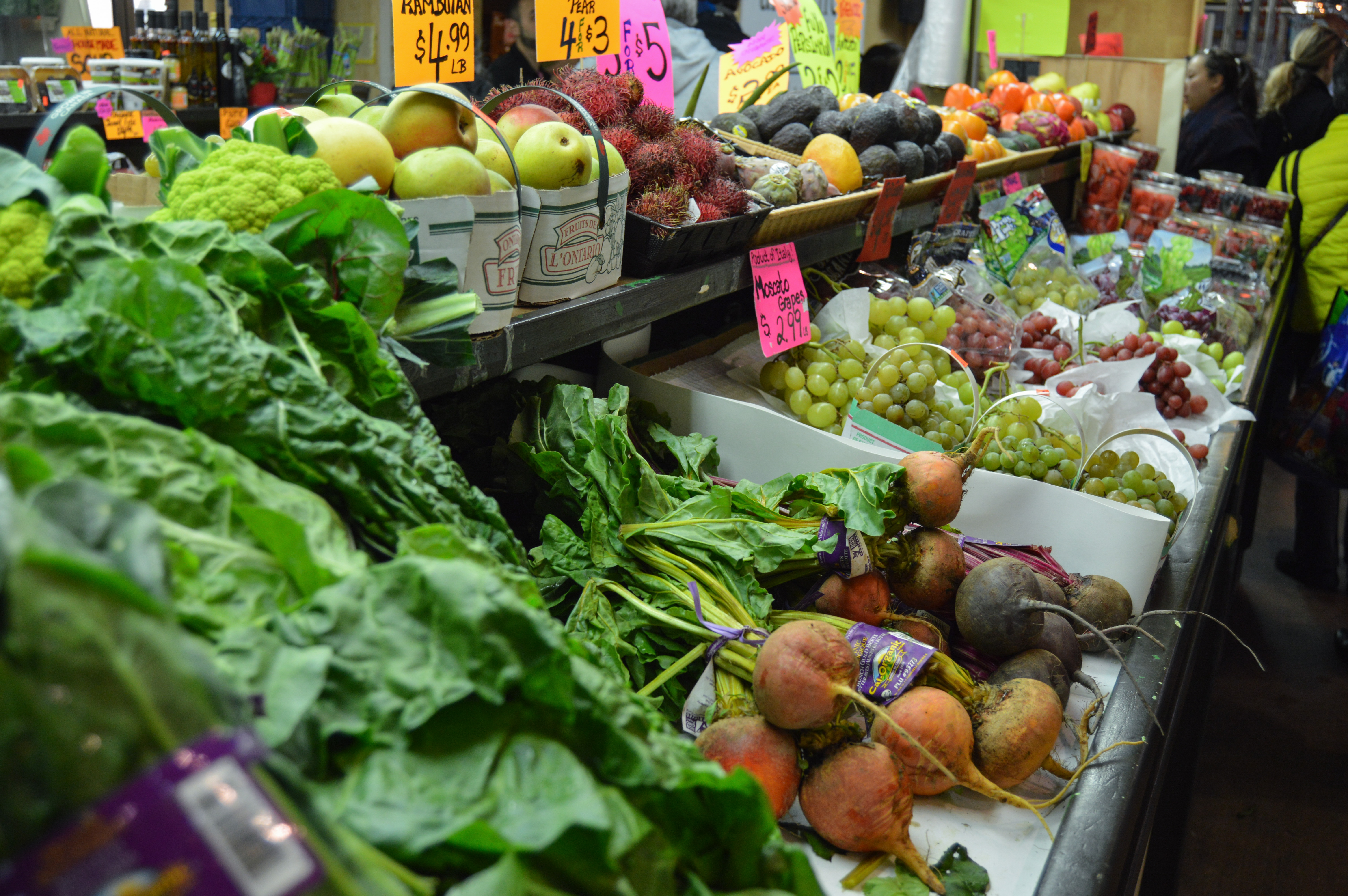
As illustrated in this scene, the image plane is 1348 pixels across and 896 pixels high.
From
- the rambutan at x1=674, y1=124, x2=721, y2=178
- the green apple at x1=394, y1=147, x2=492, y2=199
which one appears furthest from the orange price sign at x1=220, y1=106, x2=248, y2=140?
the green apple at x1=394, y1=147, x2=492, y2=199

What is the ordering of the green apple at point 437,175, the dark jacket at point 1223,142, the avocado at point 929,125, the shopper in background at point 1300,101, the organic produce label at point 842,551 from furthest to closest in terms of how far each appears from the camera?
the shopper in background at point 1300,101 → the dark jacket at point 1223,142 → the avocado at point 929,125 → the organic produce label at point 842,551 → the green apple at point 437,175

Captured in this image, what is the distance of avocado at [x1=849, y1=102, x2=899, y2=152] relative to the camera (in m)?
2.47

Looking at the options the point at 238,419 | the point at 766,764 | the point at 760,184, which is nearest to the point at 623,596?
the point at 766,764

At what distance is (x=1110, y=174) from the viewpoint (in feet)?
13.5

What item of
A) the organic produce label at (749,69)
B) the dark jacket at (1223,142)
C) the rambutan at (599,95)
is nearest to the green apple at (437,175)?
the rambutan at (599,95)

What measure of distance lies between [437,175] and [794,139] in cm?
156

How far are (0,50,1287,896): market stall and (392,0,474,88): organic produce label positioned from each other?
0.15 meters

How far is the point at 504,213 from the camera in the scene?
1.14 m

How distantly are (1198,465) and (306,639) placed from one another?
2.14m

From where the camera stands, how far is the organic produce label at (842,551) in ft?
4.31

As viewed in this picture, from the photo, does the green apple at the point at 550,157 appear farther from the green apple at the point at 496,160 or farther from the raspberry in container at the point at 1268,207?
the raspberry in container at the point at 1268,207

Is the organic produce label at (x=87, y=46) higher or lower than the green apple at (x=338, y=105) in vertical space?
higher

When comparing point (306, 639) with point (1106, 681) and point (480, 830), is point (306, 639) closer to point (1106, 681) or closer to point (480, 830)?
point (480, 830)

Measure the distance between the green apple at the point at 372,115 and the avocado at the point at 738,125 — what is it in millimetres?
1382
